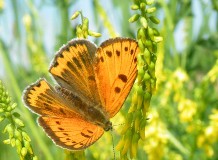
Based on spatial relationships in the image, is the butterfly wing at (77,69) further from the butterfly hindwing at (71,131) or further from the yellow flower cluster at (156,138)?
the yellow flower cluster at (156,138)

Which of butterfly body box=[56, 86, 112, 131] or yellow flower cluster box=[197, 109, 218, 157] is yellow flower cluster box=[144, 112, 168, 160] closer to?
yellow flower cluster box=[197, 109, 218, 157]

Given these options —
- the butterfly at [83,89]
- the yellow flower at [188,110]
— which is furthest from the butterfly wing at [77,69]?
the yellow flower at [188,110]

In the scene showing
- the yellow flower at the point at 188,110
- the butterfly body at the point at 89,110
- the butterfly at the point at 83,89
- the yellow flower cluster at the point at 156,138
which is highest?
the butterfly at the point at 83,89

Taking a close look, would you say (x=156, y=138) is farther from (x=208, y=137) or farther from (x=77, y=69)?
(x=77, y=69)

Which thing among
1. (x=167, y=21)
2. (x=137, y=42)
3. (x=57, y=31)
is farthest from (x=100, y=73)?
(x=57, y=31)

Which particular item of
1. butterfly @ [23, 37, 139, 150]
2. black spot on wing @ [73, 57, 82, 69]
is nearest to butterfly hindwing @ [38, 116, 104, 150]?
butterfly @ [23, 37, 139, 150]

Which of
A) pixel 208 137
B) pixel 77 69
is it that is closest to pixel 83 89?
pixel 77 69
